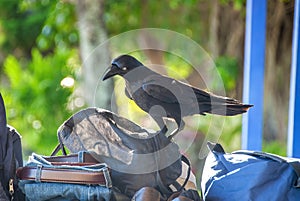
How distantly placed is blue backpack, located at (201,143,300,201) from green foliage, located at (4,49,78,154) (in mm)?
3002

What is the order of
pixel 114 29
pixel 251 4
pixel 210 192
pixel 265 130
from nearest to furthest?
1. pixel 210 192
2. pixel 251 4
3. pixel 265 130
4. pixel 114 29

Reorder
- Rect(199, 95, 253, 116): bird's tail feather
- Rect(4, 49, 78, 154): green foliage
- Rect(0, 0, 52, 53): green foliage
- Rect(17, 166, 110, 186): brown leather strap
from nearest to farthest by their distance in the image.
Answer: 1. Rect(17, 166, 110, 186): brown leather strap
2. Rect(199, 95, 253, 116): bird's tail feather
3. Rect(4, 49, 78, 154): green foliage
4. Rect(0, 0, 52, 53): green foliage

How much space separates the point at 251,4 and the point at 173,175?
1551mm

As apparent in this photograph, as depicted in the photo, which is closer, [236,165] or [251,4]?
[236,165]

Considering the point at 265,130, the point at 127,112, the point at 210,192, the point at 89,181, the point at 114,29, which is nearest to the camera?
the point at 89,181

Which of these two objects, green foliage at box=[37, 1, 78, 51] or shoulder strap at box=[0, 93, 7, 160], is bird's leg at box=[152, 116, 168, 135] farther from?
green foliage at box=[37, 1, 78, 51]

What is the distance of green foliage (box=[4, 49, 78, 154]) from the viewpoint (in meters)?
4.12

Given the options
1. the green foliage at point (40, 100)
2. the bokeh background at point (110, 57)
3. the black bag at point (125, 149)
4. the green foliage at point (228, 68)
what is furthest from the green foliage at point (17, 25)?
the black bag at point (125, 149)

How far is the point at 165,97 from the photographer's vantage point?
1.10 m

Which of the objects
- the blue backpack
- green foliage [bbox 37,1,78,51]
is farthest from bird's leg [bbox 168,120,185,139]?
green foliage [bbox 37,1,78,51]

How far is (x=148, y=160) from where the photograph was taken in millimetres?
1068

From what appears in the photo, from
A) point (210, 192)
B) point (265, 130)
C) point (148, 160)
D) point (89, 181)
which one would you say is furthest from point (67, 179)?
point (265, 130)

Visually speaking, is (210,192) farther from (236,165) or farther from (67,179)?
(67,179)

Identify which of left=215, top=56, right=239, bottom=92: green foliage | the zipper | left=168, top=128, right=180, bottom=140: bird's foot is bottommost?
the zipper
